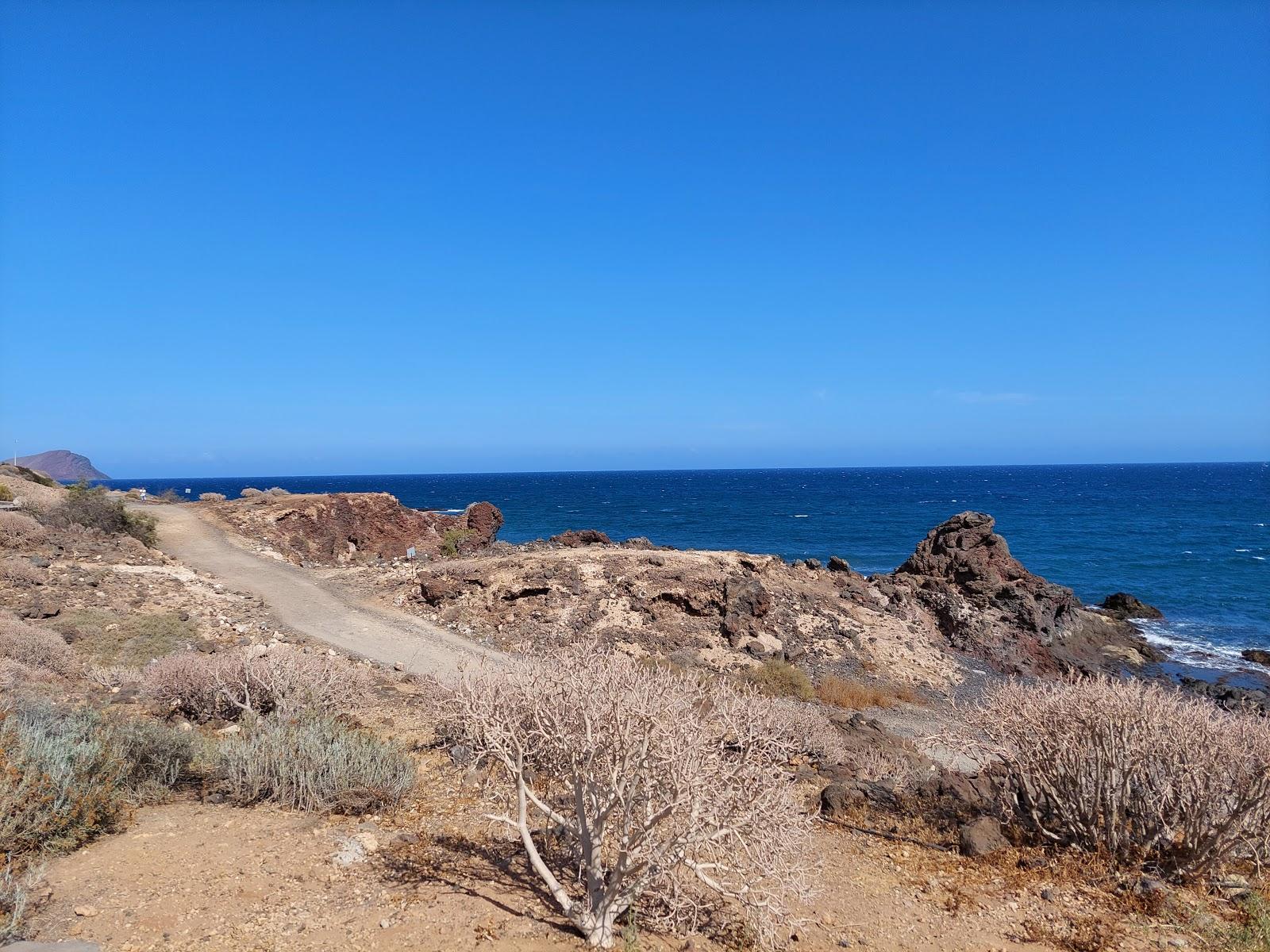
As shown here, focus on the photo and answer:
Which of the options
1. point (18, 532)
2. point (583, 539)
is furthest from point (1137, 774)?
point (18, 532)

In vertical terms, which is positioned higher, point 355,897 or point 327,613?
point 355,897

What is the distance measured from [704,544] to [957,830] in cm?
4036

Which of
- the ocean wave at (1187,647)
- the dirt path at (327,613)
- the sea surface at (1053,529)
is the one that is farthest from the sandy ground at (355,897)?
the sea surface at (1053,529)

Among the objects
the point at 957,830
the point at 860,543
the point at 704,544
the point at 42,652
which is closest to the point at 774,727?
the point at 957,830

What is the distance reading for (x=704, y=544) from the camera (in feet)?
155

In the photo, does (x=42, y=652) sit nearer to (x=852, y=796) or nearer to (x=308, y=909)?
(x=308, y=909)

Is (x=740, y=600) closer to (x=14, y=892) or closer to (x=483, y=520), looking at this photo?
(x=14, y=892)

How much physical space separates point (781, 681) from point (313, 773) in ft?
32.3

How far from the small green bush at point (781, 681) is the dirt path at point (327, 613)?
500cm

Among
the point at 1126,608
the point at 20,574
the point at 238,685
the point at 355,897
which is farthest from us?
the point at 1126,608

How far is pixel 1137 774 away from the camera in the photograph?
5914 mm

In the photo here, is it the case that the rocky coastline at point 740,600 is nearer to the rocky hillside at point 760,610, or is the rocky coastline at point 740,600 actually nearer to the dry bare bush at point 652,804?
the rocky hillside at point 760,610

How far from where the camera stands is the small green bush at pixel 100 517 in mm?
20672

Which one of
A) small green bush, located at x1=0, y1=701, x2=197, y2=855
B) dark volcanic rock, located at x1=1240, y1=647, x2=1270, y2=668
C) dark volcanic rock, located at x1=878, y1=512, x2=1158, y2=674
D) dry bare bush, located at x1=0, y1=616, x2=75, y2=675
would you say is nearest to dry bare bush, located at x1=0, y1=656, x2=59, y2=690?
dry bare bush, located at x1=0, y1=616, x2=75, y2=675
